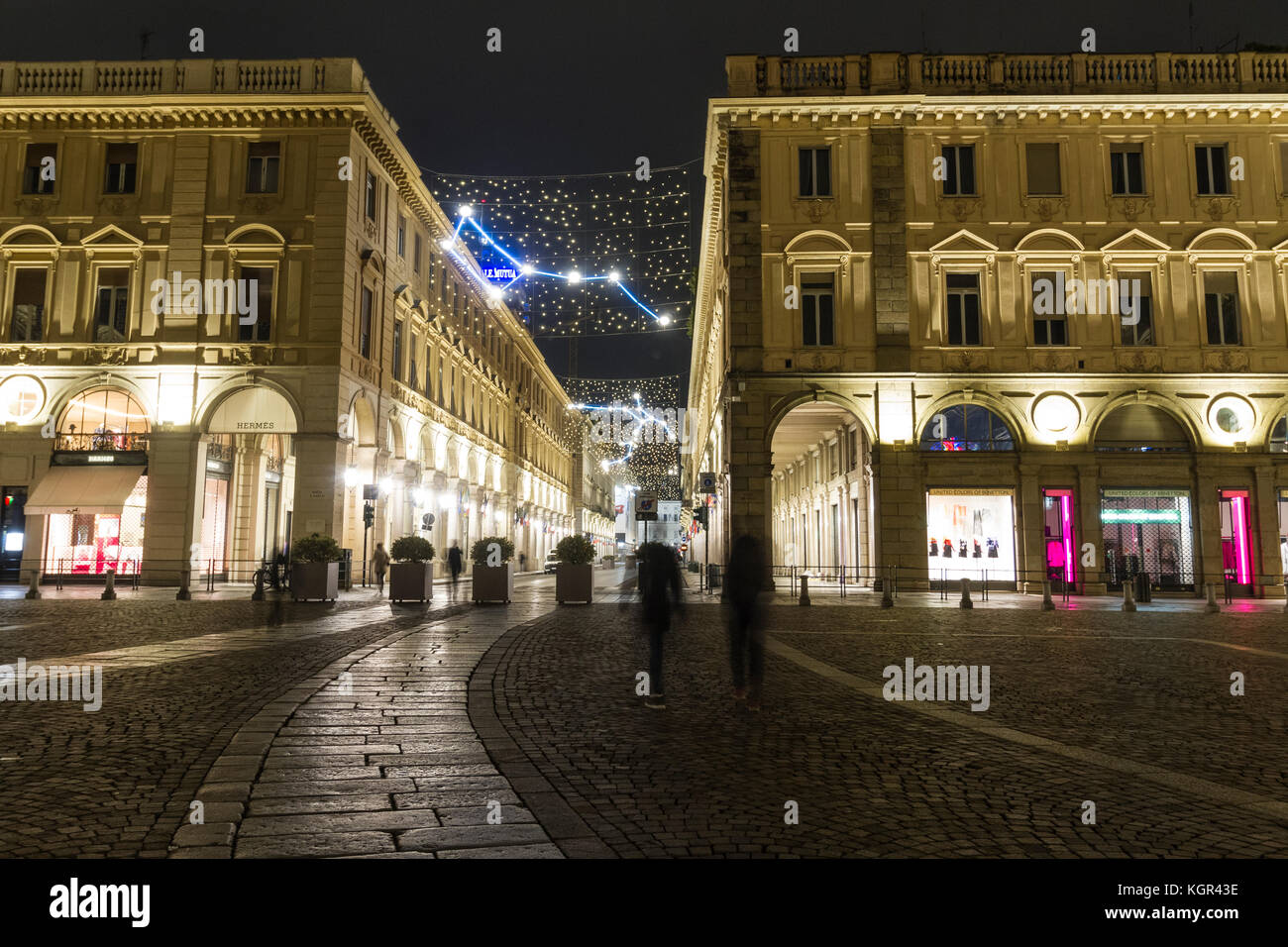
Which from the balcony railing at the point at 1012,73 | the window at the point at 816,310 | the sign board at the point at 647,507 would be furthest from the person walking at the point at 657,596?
the balcony railing at the point at 1012,73

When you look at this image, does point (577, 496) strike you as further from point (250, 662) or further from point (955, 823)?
point (955, 823)

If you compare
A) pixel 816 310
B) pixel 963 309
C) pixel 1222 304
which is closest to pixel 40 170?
pixel 816 310

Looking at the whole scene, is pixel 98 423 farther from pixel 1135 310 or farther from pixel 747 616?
pixel 1135 310

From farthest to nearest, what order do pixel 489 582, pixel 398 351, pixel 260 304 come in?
pixel 398 351 < pixel 260 304 < pixel 489 582

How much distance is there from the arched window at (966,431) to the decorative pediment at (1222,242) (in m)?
7.84

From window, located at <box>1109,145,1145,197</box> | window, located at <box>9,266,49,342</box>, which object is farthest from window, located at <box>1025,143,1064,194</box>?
window, located at <box>9,266,49,342</box>

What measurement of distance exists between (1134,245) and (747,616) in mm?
24898

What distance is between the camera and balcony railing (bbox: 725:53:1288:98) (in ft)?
89.4

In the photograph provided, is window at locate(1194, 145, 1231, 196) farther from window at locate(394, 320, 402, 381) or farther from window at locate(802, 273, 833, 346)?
window at locate(394, 320, 402, 381)

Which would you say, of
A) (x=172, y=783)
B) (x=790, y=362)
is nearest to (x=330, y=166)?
(x=790, y=362)

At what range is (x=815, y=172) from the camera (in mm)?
27781

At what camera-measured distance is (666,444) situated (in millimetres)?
65000

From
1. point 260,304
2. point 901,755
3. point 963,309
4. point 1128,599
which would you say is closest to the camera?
point 901,755
